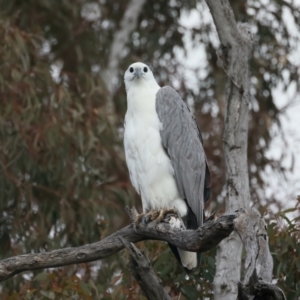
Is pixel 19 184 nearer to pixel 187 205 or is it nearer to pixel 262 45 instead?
pixel 187 205

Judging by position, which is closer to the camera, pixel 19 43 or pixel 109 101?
pixel 19 43

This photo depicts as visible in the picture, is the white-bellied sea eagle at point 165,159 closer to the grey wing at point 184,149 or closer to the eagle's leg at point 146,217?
the grey wing at point 184,149

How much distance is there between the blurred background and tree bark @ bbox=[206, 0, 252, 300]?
0.97 feet

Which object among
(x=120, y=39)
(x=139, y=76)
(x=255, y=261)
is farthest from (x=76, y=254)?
(x=120, y=39)

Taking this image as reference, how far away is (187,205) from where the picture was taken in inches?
183

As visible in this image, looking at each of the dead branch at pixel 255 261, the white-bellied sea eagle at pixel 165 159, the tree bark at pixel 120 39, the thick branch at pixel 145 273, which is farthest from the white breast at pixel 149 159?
the tree bark at pixel 120 39

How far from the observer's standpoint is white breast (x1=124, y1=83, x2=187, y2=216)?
15.0 feet

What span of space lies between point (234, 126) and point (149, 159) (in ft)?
1.60

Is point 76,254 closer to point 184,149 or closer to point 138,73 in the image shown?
point 184,149

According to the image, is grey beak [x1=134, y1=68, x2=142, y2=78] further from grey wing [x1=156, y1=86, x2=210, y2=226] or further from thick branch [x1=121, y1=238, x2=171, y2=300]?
thick branch [x1=121, y1=238, x2=171, y2=300]

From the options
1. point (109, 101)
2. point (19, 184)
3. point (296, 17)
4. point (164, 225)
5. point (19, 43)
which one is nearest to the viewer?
point (164, 225)

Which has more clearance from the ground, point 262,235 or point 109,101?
point 262,235

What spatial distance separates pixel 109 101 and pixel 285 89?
75.1 inches

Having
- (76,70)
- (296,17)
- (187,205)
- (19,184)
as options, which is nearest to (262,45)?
(296,17)
